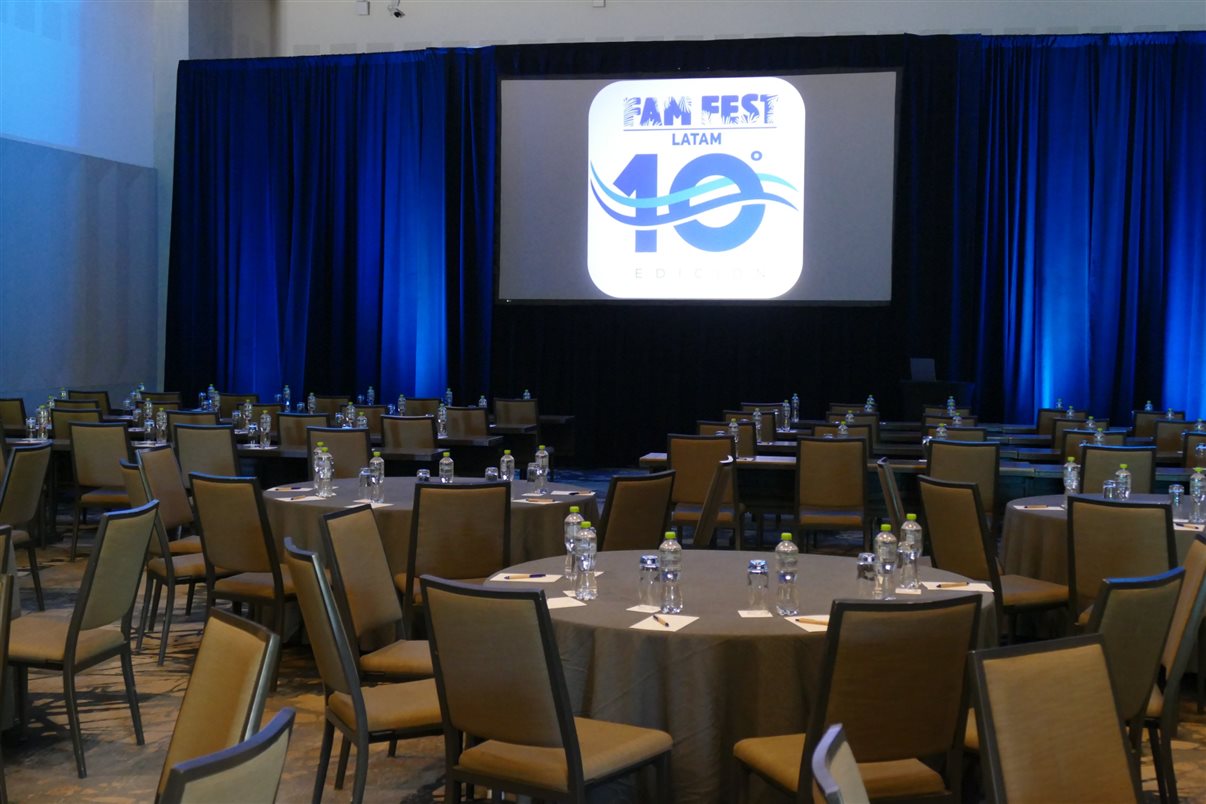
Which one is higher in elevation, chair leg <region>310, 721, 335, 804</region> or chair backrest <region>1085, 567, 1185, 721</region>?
chair backrest <region>1085, 567, 1185, 721</region>

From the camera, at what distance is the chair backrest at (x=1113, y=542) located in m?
4.63

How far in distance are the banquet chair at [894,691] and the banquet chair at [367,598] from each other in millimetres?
1421

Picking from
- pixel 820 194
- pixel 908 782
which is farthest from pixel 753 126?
pixel 908 782

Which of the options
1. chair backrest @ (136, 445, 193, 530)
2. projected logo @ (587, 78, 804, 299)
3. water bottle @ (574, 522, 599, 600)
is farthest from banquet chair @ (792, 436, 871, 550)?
projected logo @ (587, 78, 804, 299)

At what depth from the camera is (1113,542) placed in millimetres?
4719

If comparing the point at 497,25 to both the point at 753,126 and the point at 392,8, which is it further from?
the point at 753,126

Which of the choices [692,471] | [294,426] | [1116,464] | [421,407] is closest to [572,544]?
[1116,464]

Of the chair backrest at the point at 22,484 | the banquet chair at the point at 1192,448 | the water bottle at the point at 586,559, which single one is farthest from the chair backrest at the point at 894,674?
the banquet chair at the point at 1192,448

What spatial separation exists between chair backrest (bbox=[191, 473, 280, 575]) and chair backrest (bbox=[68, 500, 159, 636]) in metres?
0.70

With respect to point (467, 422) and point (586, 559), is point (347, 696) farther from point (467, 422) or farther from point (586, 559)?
point (467, 422)

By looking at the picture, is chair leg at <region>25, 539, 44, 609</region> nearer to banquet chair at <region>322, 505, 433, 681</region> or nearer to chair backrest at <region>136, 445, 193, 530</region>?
chair backrest at <region>136, 445, 193, 530</region>

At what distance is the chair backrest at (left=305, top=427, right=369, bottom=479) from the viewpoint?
750 centimetres

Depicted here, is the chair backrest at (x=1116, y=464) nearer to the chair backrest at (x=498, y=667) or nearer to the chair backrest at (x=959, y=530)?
the chair backrest at (x=959, y=530)

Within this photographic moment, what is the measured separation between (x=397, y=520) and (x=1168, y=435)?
22.4ft
